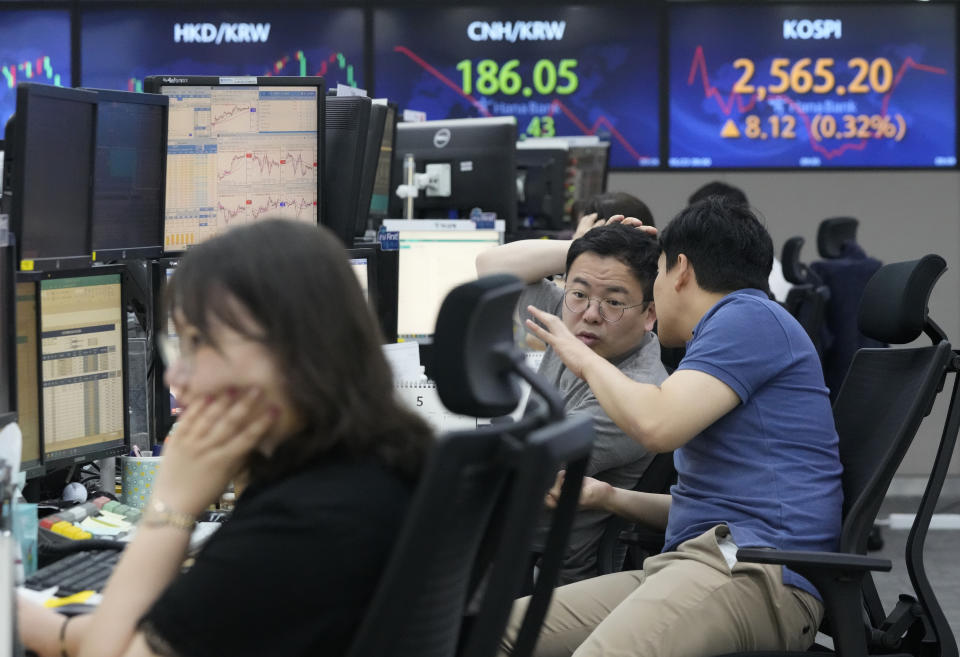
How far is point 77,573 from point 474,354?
844mm

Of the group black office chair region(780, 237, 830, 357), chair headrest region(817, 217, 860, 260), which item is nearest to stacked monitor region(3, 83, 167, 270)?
black office chair region(780, 237, 830, 357)

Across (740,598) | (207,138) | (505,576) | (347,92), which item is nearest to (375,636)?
(505,576)

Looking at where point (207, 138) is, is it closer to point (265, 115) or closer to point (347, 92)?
point (265, 115)

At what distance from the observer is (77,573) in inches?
66.7

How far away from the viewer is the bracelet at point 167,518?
1280 millimetres

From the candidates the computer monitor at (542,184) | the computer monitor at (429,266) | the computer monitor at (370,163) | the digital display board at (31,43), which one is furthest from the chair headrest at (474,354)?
the digital display board at (31,43)

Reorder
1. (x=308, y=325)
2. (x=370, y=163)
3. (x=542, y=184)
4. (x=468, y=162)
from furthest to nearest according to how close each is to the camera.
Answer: (x=542, y=184) → (x=468, y=162) → (x=370, y=163) → (x=308, y=325)

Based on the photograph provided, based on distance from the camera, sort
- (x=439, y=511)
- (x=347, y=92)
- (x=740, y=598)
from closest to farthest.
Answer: (x=439, y=511), (x=740, y=598), (x=347, y=92)

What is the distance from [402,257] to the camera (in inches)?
135

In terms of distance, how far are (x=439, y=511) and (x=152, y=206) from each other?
1501 millimetres

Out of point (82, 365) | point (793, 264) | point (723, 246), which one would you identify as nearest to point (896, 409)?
point (723, 246)

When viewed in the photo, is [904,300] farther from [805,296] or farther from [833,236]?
[833,236]

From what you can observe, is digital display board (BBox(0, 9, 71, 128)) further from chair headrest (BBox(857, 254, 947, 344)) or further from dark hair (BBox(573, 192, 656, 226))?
chair headrest (BBox(857, 254, 947, 344))

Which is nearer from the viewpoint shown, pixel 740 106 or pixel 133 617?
pixel 133 617
